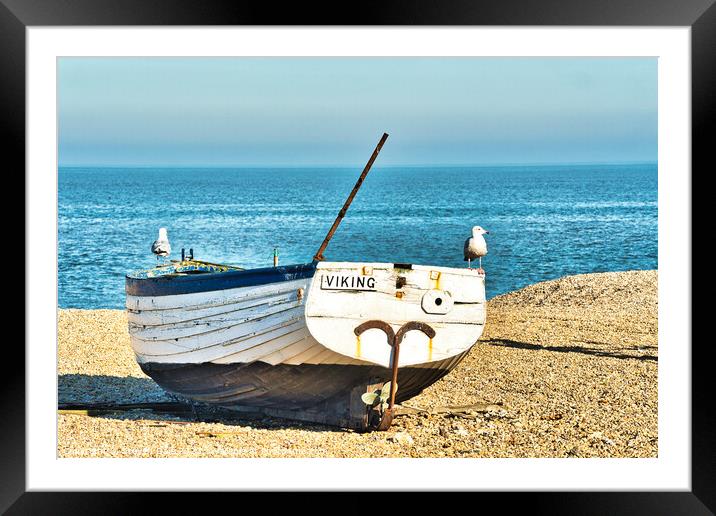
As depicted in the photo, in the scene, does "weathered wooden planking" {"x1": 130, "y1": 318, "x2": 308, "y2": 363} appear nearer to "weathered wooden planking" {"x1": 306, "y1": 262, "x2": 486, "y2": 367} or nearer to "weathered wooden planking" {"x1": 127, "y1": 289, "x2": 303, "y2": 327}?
"weathered wooden planking" {"x1": 127, "y1": 289, "x2": 303, "y2": 327}

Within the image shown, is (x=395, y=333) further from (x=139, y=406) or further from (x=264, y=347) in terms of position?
(x=139, y=406)

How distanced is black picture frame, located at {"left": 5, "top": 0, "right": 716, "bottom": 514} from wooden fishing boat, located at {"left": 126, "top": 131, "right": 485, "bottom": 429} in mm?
1829

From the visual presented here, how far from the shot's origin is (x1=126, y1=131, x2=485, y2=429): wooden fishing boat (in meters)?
7.29

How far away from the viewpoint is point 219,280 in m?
7.75

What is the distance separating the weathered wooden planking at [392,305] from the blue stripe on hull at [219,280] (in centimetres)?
30

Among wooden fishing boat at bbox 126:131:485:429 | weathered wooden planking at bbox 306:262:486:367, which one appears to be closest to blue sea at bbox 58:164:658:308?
wooden fishing boat at bbox 126:131:485:429

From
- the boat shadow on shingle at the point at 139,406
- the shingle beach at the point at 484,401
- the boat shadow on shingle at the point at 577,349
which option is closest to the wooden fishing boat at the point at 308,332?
the boat shadow on shingle at the point at 139,406

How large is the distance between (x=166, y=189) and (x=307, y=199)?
44.8 ft

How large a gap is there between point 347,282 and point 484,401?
8.79 ft

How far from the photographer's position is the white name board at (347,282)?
723 centimetres

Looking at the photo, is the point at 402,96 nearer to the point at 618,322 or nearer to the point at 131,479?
the point at 618,322
